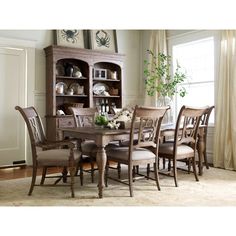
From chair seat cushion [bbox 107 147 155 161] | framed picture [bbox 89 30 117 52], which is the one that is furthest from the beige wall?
chair seat cushion [bbox 107 147 155 161]

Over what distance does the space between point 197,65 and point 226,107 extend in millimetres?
1129

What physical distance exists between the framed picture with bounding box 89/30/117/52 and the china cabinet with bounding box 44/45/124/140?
10.5 inches

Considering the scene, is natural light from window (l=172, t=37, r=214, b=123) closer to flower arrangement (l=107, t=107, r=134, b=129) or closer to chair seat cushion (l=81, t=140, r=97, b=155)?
flower arrangement (l=107, t=107, r=134, b=129)

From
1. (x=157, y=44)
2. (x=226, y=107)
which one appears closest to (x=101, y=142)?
(x=226, y=107)

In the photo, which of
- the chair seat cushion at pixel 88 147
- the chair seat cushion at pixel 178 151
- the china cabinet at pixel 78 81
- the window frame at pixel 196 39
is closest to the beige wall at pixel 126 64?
the china cabinet at pixel 78 81

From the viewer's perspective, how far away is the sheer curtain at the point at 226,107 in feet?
15.6

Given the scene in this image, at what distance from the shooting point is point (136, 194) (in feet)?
10.9

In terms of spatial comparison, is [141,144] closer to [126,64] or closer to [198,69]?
[198,69]
